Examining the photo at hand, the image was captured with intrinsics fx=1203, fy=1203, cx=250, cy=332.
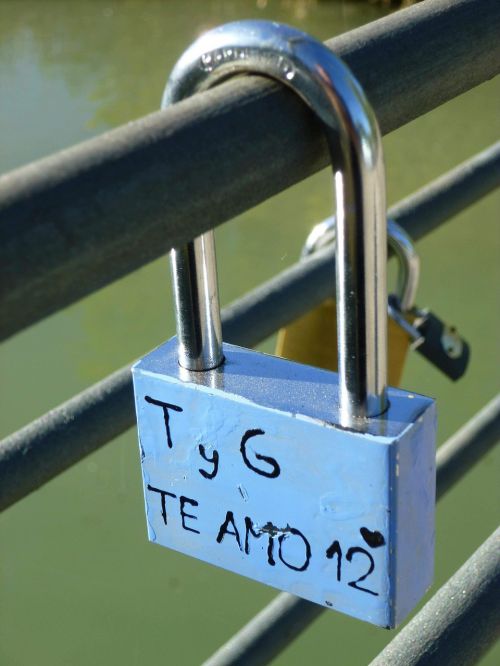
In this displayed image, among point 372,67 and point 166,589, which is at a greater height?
point 372,67

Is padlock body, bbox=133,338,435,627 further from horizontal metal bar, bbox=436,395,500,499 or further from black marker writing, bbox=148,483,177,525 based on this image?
horizontal metal bar, bbox=436,395,500,499

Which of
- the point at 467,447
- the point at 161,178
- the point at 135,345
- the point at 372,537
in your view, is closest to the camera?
the point at 161,178

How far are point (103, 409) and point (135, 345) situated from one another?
1.78 m

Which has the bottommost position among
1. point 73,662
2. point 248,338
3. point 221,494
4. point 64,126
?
point 73,662

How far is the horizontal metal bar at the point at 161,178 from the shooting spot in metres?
0.29

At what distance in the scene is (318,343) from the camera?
1119mm

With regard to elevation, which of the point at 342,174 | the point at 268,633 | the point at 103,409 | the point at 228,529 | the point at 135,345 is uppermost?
the point at 342,174

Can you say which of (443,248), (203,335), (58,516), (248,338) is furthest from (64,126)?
(203,335)

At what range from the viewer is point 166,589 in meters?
2.00

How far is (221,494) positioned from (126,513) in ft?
5.54

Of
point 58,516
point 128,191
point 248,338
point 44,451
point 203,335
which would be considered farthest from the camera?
point 58,516

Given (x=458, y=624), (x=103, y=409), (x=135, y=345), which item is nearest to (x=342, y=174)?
(x=458, y=624)

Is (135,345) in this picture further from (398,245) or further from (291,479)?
(291,479)

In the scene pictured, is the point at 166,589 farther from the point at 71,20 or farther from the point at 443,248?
the point at 71,20
